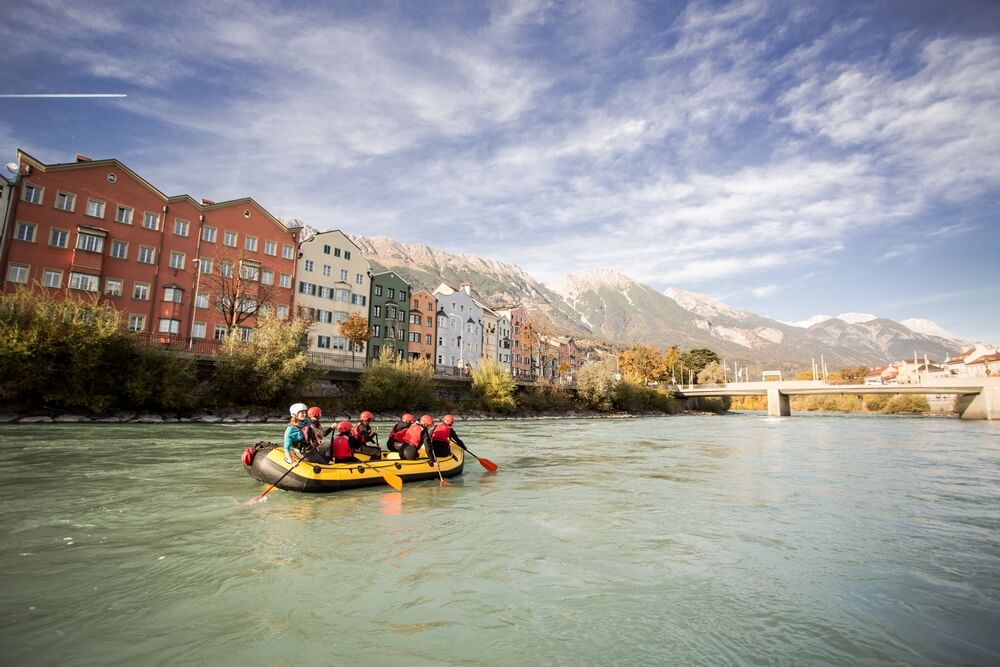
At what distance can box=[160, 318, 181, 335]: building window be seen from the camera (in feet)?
137

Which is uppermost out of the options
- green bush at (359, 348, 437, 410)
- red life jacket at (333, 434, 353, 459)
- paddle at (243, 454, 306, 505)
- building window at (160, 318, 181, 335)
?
building window at (160, 318, 181, 335)

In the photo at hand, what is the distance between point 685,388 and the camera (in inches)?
3588

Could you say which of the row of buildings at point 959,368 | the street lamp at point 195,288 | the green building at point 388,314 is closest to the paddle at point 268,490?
the street lamp at point 195,288

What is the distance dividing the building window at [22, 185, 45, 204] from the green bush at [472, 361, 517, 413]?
35.5 metres

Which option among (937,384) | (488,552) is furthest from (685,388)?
(488,552)

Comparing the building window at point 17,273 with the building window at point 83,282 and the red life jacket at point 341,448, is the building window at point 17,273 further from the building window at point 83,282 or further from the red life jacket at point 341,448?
the red life jacket at point 341,448

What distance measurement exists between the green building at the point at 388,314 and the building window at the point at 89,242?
26752mm

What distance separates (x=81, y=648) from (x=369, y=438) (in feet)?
31.6

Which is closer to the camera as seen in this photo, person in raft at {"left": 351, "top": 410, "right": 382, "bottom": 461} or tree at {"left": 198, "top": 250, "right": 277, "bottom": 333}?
person in raft at {"left": 351, "top": 410, "right": 382, "bottom": 461}

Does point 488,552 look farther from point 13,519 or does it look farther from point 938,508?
point 938,508

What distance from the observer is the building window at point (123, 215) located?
4056 cm

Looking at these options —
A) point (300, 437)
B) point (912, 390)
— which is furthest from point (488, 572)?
point (912, 390)

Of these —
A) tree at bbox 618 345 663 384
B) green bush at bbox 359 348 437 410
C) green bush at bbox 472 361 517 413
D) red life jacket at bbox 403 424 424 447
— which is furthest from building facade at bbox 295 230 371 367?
tree at bbox 618 345 663 384

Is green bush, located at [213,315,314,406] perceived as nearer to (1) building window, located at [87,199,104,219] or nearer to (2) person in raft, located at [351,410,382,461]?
(1) building window, located at [87,199,104,219]
